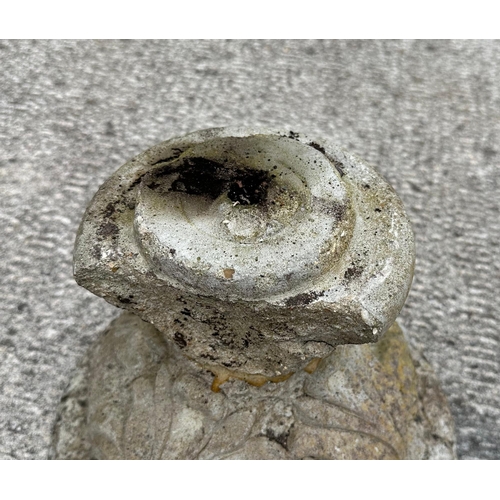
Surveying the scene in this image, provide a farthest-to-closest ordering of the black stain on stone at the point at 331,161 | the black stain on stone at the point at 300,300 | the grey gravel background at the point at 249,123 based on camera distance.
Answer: the grey gravel background at the point at 249,123 < the black stain on stone at the point at 331,161 < the black stain on stone at the point at 300,300

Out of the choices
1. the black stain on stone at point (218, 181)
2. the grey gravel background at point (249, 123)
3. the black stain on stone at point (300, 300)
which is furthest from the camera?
the grey gravel background at point (249, 123)

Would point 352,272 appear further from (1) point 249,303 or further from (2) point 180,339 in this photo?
(2) point 180,339

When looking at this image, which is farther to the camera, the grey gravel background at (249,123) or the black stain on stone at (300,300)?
the grey gravel background at (249,123)

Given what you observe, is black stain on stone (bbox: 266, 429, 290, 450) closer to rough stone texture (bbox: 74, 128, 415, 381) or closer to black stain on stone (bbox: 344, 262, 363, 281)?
rough stone texture (bbox: 74, 128, 415, 381)

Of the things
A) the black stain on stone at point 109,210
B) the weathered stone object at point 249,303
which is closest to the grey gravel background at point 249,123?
the weathered stone object at point 249,303

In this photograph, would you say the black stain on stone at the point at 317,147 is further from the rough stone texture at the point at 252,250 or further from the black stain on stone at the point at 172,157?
the black stain on stone at the point at 172,157

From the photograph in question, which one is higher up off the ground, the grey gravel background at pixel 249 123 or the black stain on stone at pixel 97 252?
the black stain on stone at pixel 97 252

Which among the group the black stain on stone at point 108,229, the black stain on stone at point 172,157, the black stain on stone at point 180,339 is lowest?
the black stain on stone at point 180,339

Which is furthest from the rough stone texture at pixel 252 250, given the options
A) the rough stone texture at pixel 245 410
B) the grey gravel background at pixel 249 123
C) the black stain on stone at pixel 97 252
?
the grey gravel background at pixel 249 123
